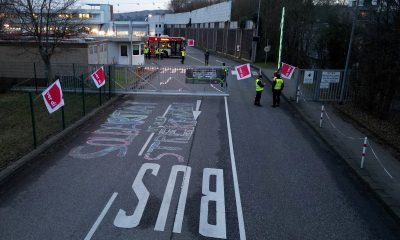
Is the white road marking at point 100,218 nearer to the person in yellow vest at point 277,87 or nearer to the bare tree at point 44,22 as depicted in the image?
the person in yellow vest at point 277,87

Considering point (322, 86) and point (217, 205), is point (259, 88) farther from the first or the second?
point (217, 205)

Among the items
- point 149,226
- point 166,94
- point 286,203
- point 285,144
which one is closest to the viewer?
point 149,226

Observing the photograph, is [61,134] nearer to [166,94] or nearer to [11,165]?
[11,165]

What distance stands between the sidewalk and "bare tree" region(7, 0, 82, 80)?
13.6 metres

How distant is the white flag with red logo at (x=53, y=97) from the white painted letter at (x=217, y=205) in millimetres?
5120

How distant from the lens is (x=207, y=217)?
283 inches

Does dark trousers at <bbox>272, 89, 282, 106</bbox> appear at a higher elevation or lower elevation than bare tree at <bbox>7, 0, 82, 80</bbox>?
lower

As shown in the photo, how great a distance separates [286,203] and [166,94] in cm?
1309

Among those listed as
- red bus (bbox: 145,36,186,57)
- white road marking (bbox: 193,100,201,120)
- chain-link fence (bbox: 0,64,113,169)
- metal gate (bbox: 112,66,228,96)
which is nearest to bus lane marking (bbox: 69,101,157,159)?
chain-link fence (bbox: 0,64,113,169)

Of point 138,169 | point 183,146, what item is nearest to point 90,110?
point 183,146

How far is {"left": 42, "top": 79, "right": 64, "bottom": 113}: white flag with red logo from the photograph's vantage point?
10734 mm

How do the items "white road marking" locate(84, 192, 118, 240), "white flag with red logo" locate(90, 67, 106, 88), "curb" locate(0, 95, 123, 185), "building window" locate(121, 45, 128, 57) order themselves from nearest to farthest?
"white road marking" locate(84, 192, 118, 240)
"curb" locate(0, 95, 123, 185)
"white flag with red logo" locate(90, 67, 106, 88)
"building window" locate(121, 45, 128, 57)

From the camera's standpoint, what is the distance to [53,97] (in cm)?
1095

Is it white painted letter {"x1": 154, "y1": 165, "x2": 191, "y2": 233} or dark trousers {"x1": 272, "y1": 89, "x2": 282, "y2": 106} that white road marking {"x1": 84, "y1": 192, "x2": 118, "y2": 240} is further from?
dark trousers {"x1": 272, "y1": 89, "x2": 282, "y2": 106}
